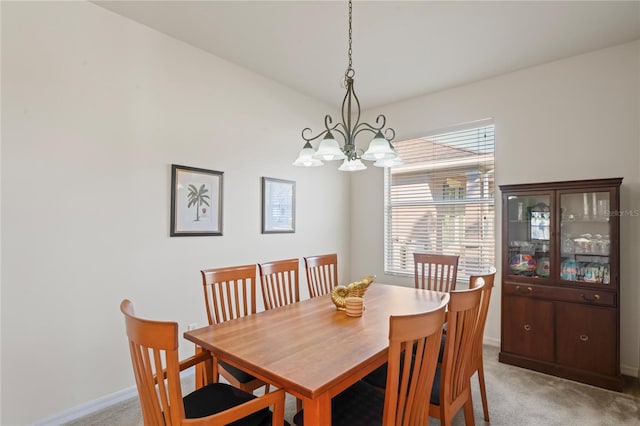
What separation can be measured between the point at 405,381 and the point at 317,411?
339mm

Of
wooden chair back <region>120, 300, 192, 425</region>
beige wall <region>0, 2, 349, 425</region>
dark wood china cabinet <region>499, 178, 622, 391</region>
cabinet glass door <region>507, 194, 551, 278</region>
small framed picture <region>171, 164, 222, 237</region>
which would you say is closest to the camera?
wooden chair back <region>120, 300, 192, 425</region>

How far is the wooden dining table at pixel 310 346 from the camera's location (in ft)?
3.94

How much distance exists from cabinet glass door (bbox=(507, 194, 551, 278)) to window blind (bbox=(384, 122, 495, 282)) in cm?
40

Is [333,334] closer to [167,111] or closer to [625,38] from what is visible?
[167,111]

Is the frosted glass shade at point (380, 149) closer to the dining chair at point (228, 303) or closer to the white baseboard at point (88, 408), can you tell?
the dining chair at point (228, 303)

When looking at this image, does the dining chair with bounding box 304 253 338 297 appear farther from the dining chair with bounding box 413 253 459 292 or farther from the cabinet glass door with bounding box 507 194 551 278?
the cabinet glass door with bounding box 507 194 551 278

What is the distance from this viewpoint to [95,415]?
2256 mm

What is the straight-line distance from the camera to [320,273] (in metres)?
2.91

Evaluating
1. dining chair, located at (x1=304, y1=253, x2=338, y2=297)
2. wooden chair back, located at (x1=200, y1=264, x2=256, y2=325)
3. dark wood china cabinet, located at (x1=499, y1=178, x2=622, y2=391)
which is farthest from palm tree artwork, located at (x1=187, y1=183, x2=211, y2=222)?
dark wood china cabinet, located at (x1=499, y1=178, x2=622, y2=391)

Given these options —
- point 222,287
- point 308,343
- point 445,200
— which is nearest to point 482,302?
point 308,343

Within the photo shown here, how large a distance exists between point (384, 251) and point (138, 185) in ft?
9.90

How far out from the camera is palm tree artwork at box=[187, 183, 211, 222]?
284 cm

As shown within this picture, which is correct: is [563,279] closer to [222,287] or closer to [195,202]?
[222,287]

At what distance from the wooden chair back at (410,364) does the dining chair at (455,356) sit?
235 mm
